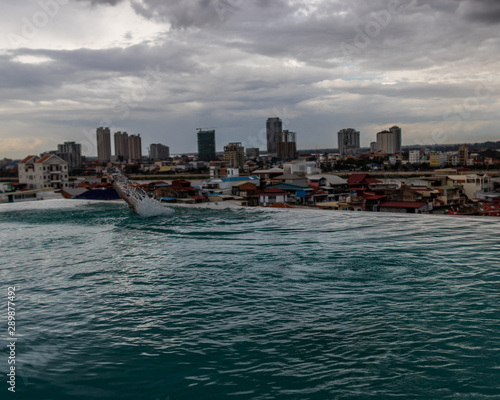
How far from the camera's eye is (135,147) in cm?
6812

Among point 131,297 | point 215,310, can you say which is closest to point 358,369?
point 215,310

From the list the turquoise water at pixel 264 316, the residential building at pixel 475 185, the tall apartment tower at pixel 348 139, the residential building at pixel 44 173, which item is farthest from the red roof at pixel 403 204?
the tall apartment tower at pixel 348 139

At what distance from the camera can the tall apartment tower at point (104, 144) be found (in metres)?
46.5

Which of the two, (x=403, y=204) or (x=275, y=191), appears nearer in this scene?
(x=403, y=204)

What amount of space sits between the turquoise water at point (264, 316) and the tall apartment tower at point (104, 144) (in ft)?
138

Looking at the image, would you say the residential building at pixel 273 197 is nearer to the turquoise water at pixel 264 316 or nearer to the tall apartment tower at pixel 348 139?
the turquoise water at pixel 264 316

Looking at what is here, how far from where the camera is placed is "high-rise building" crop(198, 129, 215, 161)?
68.7 metres

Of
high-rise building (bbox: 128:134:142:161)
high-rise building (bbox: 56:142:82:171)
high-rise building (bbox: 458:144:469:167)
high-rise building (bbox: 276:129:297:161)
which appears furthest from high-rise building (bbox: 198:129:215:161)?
high-rise building (bbox: 458:144:469:167)

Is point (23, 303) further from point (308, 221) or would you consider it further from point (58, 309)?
point (308, 221)

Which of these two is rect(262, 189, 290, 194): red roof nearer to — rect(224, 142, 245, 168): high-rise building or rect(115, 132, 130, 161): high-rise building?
rect(224, 142, 245, 168): high-rise building

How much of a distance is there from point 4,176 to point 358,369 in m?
42.0

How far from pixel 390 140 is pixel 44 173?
5582 cm

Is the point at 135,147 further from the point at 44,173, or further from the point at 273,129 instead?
the point at 44,173

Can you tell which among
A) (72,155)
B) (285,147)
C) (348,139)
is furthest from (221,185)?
(348,139)
